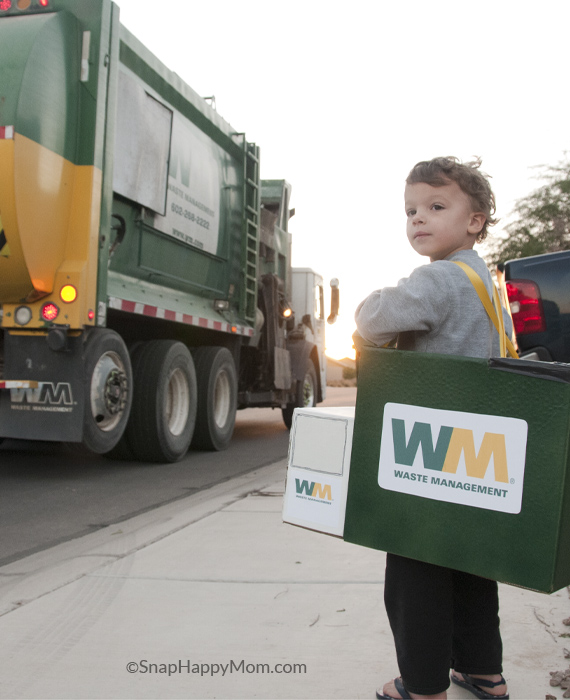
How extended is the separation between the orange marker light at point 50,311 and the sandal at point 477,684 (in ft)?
14.2

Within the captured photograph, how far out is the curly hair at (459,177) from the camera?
209 centimetres

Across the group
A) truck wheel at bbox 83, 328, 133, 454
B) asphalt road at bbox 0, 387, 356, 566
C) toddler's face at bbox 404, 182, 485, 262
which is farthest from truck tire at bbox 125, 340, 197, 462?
toddler's face at bbox 404, 182, 485, 262

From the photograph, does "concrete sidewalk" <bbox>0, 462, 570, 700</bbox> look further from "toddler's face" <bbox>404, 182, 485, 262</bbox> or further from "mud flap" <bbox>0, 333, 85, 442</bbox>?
"mud flap" <bbox>0, 333, 85, 442</bbox>

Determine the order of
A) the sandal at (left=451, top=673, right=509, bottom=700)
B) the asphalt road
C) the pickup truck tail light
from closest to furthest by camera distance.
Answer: the sandal at (left=451, top=673, right=509, bottom=700) < the asphalt road < the pickup truck tail light

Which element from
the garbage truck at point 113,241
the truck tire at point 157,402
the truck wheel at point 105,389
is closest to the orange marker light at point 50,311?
the garbage truck at point 113,241

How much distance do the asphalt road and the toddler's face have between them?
109 inches

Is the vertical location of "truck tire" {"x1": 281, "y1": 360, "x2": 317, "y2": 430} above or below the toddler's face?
below

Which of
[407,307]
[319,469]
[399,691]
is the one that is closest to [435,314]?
[407,307]

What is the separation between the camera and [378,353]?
194 centimetres

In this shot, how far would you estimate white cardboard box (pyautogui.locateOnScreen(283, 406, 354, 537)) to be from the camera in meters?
2.04

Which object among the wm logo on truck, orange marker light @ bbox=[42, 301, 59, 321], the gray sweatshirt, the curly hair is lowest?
the wm logo on truck

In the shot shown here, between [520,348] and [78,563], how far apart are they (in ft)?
9.63

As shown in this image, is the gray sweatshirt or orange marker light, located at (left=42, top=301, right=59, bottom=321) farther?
orange marker light, located at (left=42, top=301, right=59, bottom=321)

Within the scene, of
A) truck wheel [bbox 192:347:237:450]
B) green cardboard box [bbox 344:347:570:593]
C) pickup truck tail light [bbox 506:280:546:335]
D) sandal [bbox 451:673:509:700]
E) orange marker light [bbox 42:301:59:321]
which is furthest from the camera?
truck wheel [bbox 192:347:237:450]
